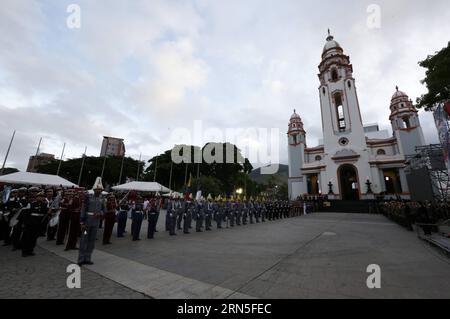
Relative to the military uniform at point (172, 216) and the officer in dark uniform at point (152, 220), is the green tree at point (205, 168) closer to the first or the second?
the military uniform at point (172, 216)

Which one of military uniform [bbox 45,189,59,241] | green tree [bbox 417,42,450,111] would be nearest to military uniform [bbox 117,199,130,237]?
military uniform [bbox 45,189,59,241]

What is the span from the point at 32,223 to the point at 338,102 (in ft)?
136

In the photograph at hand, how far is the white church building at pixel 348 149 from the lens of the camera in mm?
30547

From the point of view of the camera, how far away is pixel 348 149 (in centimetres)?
3209

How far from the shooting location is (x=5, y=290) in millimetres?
3293

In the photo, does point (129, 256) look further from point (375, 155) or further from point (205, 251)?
point (375, 155)

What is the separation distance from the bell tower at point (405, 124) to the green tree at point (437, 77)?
70.5 feet

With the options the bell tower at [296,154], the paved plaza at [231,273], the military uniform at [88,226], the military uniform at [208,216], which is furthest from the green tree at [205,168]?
the military uniform at [88,226]

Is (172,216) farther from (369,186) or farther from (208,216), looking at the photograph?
(369,186)

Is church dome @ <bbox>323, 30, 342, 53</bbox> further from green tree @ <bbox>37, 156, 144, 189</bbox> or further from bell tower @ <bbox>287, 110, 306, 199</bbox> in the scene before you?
green tree @ <bbox>37, 156, 144, 189</bbox>

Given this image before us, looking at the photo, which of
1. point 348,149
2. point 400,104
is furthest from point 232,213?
point 400,104

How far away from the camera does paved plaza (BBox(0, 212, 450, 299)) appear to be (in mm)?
3338

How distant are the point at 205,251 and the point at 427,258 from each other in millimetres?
6191
